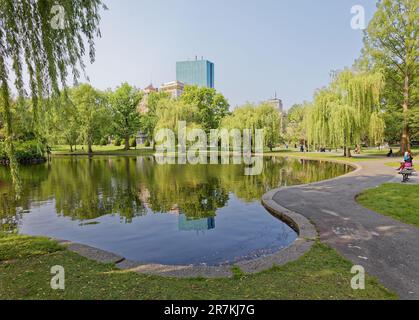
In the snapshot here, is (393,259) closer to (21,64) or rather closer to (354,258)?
(354,258)

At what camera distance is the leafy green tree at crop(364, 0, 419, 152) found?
92.7ft

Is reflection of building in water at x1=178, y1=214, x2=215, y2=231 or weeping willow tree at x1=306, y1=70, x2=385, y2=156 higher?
weeping willow tree at x1=306, y1=70, x2=385, y2=156

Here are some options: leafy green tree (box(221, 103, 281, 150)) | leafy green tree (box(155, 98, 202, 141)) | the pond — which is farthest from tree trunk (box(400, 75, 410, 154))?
leafy green tree (box(155, 98, 202, 141))

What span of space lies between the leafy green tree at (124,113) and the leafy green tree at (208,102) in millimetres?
11947

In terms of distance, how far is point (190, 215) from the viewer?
10078mm

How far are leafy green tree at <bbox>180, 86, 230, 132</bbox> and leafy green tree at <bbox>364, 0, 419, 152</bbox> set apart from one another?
33425 millimetres

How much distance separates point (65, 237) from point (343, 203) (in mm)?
9874

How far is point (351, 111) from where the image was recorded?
→ 2664cm

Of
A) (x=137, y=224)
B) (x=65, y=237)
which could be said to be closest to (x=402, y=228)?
(x=137, y=224)

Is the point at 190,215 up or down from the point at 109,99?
down

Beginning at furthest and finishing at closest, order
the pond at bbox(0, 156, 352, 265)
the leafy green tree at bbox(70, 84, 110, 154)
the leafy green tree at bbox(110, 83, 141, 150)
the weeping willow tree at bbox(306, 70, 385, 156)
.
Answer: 1. the leafy green tree at bbox(110, 83, 141, 150)
2. the leafy green tree at bbox(70, 84, 110, 154)
3. the weeping willow tree at bbox(306, 70, 385, 156)
4. the pond at bbox(0, 156, 352, 265)

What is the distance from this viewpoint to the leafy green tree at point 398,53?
28.2 metres

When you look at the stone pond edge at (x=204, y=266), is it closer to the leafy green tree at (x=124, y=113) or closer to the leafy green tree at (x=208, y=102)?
the leafy green tree at (x=124, y=113)

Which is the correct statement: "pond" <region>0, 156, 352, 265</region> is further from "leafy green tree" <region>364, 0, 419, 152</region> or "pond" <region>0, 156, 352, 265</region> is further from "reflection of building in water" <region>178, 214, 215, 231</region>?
"leafy green tree" <region>364, 0, 419, 152</region>
